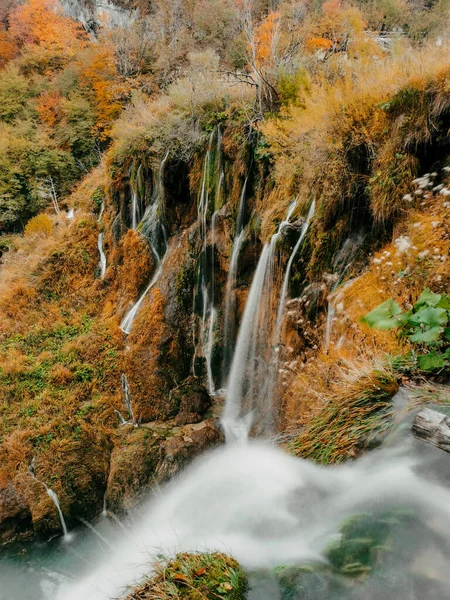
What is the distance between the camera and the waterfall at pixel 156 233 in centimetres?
988

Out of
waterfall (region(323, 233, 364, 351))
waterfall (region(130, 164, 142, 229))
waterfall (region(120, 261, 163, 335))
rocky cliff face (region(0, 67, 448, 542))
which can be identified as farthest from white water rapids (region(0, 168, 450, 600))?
waterfall (region(130, 164, 142, 229))

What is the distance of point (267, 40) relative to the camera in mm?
13109

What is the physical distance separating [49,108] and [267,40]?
43.3 ft

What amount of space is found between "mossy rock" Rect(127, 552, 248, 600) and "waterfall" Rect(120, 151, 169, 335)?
780 centimetres

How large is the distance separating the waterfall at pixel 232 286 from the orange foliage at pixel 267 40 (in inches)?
115

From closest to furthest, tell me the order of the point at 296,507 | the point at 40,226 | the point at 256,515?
the point at 296,507 → the point at 256,515 → the point at 40,226

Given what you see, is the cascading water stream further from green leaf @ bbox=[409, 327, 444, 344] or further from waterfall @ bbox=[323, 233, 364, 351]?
green leaf @ bbox=[409, 327, 444, 344]

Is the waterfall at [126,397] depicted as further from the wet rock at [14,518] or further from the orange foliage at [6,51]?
the orange foliage at [6,51]

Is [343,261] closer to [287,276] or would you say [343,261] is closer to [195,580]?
[287,276]

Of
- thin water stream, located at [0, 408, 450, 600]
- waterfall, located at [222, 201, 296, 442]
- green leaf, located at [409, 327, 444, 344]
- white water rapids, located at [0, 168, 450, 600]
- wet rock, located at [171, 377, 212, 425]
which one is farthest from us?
wet rock, located at [171, 377, 212, 425]

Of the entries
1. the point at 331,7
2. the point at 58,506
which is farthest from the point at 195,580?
the point at 331,7

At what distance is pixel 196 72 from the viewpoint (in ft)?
35.3

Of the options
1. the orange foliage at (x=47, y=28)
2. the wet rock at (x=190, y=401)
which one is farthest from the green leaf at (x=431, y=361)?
the orange foliage at (x=47, y=28)

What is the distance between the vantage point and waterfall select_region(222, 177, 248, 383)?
7758 millimetres
